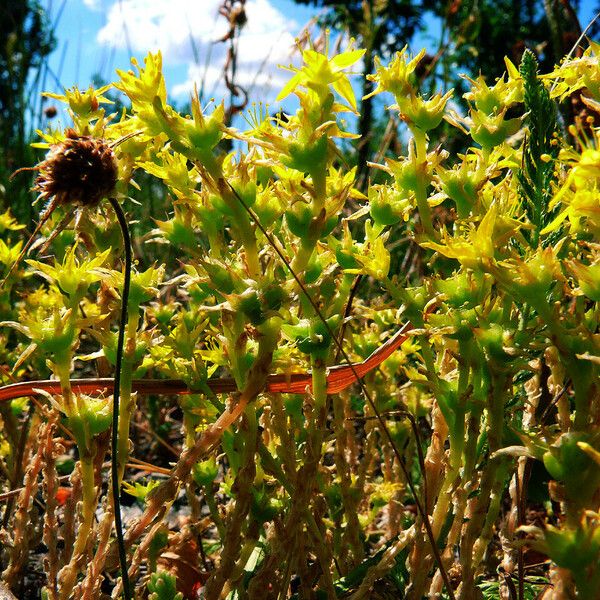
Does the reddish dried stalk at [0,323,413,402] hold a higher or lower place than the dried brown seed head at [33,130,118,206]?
lower

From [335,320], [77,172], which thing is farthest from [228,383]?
[77,172]

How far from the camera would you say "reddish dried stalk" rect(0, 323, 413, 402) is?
3.39 feet

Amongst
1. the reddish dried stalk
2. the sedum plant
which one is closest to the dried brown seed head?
the sedum plant

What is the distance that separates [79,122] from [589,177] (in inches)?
30.6

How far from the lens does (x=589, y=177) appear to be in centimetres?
69

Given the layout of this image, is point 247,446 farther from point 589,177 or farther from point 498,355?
point 589,177

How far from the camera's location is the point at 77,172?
2.32 feet

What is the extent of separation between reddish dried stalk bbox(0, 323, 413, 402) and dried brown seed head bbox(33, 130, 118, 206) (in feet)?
1.32

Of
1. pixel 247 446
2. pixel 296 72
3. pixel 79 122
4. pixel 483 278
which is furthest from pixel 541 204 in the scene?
pixel 79 122

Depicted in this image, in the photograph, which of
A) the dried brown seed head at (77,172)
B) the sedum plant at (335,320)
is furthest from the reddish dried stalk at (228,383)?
the dried brown seed head at (77,172)

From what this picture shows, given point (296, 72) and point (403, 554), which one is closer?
point (296, 72)

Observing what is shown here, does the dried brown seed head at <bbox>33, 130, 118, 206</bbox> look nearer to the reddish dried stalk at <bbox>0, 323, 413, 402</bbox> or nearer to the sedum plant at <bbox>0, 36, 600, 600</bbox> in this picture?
the sedum plant at <bbox>0, 36, 600, 600</bbox>

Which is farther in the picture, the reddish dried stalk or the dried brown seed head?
the reddish dried stalk

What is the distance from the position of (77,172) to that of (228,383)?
1.57 feet
